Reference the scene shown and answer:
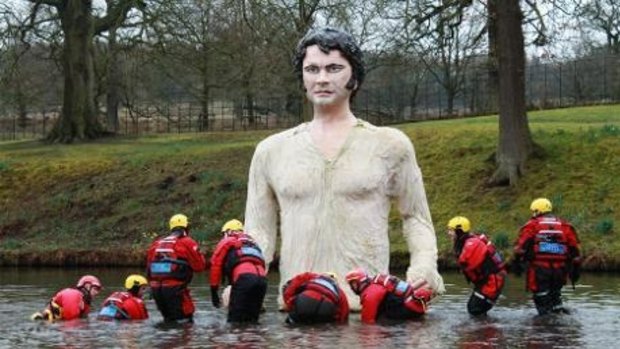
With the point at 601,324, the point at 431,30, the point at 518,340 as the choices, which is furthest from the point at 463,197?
the point at 518,340

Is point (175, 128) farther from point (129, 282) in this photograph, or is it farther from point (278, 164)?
point (278, 164)

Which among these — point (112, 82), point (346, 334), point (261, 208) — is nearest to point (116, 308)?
point (261, 208)

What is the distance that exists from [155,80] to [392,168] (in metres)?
62.9

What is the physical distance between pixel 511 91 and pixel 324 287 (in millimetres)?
25406

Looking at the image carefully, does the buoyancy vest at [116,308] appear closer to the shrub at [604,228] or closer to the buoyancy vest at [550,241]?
the buoyancy vest at [550,241]

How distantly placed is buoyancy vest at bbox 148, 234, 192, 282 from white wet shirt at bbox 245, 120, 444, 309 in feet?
21.4

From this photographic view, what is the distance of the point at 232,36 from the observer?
56.1 meters

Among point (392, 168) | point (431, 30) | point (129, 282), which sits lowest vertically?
point (129, 282)

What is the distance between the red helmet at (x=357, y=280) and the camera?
778 centimetres

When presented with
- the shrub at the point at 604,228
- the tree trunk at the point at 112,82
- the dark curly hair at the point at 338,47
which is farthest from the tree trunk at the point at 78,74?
the dark curly hair at the point at 338,47

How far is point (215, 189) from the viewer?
124ft

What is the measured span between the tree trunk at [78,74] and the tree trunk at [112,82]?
7.36 m

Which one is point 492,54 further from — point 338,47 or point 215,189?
point 338,47

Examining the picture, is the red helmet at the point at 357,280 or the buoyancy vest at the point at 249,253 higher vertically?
the buoyancy vest at the point at 249,253
